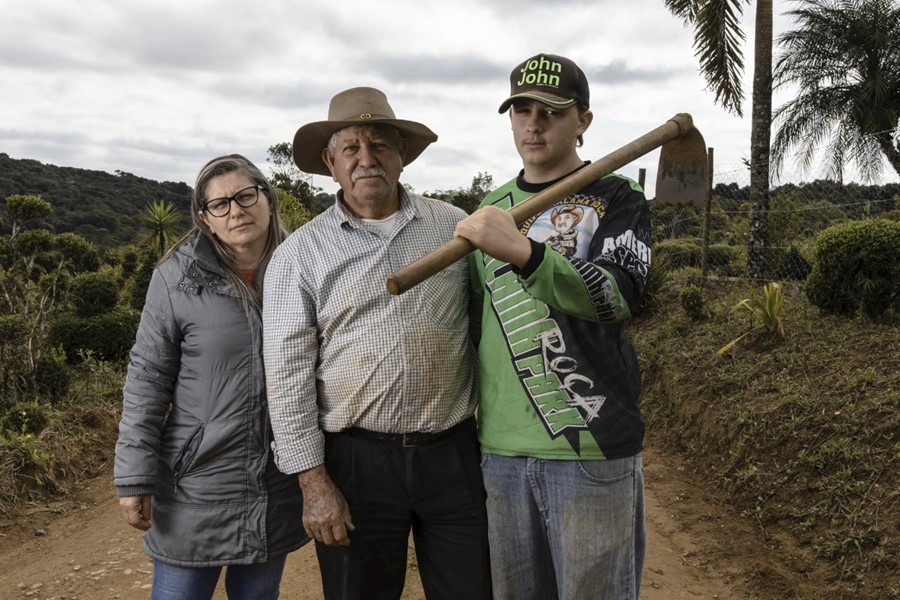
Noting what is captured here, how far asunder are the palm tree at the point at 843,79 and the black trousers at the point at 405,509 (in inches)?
630

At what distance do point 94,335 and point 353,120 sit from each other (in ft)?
27.2

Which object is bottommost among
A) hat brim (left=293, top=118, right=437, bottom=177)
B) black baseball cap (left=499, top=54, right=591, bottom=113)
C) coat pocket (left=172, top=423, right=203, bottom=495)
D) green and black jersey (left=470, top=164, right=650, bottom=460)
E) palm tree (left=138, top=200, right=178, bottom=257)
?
coat pocket (left=172, top=423, right=203, bottom=495)

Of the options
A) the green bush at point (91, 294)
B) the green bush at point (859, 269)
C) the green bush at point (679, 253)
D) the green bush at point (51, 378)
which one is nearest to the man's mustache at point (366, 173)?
the green bush at point (859, 269)

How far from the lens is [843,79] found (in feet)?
56.5

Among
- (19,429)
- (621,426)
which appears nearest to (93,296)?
(19,429)

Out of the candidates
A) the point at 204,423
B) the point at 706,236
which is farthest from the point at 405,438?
the point at 706,236

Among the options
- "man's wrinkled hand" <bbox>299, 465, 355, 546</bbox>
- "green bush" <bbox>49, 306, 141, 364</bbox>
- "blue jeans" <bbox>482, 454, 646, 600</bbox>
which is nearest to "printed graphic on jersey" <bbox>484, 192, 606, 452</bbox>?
"blue jeans" <bbox>482, 454, 646, 600</bbox>

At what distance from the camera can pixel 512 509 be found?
234cm

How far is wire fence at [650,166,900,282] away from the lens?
33.2 ft

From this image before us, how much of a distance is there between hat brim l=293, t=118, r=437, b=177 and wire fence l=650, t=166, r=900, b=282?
650 cm

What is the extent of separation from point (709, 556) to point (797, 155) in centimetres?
1435

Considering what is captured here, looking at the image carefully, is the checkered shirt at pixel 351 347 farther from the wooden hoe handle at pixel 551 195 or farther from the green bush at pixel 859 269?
the green bush at pixel 859 269

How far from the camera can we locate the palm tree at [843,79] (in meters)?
16.9

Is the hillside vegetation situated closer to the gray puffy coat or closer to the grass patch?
the grass patch
